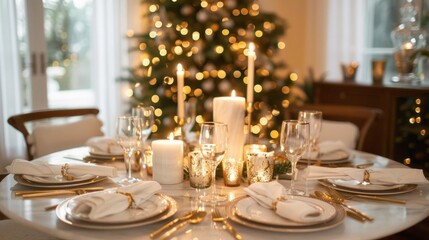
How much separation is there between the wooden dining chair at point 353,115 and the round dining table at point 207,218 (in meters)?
0.92

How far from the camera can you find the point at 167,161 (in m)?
1.63

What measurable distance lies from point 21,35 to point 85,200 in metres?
2.60

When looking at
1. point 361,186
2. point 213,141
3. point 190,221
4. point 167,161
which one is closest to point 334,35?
point 361,186

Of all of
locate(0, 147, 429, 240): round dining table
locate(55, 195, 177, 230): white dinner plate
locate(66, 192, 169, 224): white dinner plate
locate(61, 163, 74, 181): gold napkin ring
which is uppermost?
locate(61, 163, 74, 181): gold napkin ring

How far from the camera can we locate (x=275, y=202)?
1.32m

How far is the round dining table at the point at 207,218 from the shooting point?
1202 mm

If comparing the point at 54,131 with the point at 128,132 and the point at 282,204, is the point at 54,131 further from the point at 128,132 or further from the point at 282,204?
Result: the point at 282,204

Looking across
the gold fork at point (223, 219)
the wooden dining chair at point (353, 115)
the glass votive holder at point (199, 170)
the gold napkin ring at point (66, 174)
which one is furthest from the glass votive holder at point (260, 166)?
the wooden dining chair at point (353, 115)

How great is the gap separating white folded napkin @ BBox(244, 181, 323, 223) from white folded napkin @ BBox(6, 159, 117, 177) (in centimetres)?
52

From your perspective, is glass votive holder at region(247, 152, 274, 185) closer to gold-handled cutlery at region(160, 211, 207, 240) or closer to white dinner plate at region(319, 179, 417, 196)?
white dinner plate at region(319, 179, 417, 196)

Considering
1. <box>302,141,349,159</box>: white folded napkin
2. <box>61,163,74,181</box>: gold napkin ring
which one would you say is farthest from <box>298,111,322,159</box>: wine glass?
<box>61,163,74,181</box>: gold napkin ring

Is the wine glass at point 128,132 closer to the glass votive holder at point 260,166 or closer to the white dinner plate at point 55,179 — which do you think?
the white dinner plate at point 55,179

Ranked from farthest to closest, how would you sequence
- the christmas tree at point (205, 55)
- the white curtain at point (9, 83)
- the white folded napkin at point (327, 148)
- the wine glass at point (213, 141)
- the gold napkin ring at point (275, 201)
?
the christmas tree at point (205, 55)
the white curtain at point (9, 83)
the white folded napkin at point (327, 148)
the wine glass at point (213, 141)
the gold napkin ring at point (275, 201)

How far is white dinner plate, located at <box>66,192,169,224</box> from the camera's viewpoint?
123cm
